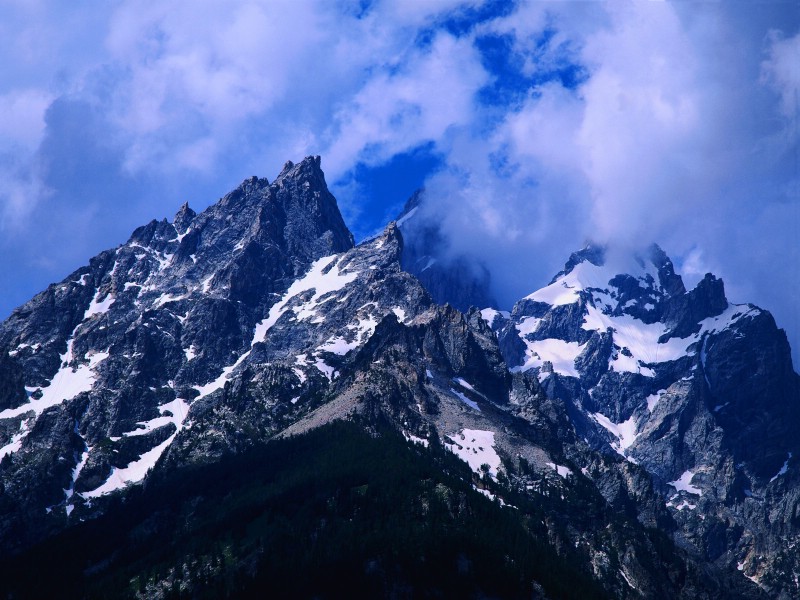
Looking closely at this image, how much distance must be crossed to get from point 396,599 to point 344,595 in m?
9.36

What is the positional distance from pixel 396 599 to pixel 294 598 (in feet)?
60.0

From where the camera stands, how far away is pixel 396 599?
200 meters

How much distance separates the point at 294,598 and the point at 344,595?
29.6 ft

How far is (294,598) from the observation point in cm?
19962

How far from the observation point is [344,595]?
7844 inches
